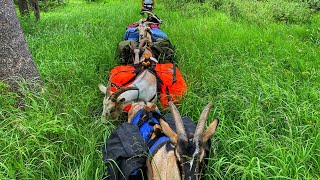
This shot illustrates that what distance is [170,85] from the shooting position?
14.0 feet

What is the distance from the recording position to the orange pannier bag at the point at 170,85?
4035 mm

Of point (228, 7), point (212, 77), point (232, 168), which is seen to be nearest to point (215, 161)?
point (232, 168)

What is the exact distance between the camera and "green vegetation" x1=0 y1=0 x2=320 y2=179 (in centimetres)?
262

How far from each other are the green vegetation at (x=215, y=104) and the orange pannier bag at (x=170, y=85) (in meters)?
0.14

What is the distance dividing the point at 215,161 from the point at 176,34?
474cm

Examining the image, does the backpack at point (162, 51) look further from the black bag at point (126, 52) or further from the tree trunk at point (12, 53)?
the tree trunk at point (12, 53)

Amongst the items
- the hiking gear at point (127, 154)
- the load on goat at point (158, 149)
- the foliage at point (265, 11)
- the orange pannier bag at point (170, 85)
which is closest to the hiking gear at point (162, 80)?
the orange pannier bag at point (170, 85)

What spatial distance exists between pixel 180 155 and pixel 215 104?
5.27 feet

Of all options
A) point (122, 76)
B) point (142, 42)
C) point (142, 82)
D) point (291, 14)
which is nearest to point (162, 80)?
point (142, 82)

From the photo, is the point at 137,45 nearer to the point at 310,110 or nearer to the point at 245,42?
the point at 245,42

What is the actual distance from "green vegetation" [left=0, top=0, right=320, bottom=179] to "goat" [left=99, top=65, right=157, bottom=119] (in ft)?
0.75

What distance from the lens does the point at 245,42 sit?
242 inches

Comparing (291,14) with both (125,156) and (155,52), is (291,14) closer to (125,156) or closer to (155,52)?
(155,52)

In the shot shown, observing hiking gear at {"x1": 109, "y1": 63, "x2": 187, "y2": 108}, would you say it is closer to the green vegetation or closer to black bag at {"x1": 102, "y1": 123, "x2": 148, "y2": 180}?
the green vegetation
